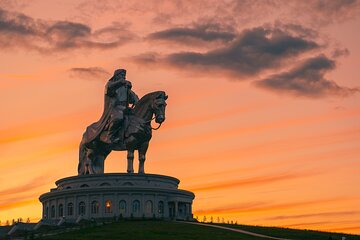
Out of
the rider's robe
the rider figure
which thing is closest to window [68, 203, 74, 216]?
the rider's robe

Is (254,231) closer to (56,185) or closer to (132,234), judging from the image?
(132,234)

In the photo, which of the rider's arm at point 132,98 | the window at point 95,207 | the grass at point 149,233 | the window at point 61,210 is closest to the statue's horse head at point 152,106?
the rider's arm at point 132,98

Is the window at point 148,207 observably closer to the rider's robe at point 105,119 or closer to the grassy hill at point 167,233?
the rider's robe at point 105,119

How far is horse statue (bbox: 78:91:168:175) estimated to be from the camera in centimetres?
9462

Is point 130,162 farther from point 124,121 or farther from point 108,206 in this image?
point 108,206

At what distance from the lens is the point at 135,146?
95.8 m

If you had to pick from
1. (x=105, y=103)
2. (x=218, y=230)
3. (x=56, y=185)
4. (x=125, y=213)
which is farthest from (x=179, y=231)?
(x=56, y=185)

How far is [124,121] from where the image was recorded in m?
96.0

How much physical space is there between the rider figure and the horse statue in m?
0.77

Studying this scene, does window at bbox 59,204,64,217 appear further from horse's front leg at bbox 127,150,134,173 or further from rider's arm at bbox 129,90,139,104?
rider's arm at bbox 129,90,139,104

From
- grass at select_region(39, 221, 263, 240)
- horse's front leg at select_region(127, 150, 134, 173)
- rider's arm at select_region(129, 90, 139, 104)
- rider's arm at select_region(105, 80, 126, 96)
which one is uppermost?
rider's arm at select_region(105, 80, 126, 96)

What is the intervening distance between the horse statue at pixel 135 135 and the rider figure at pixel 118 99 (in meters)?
0.77

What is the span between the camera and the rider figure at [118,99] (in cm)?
9550

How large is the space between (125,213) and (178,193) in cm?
844
